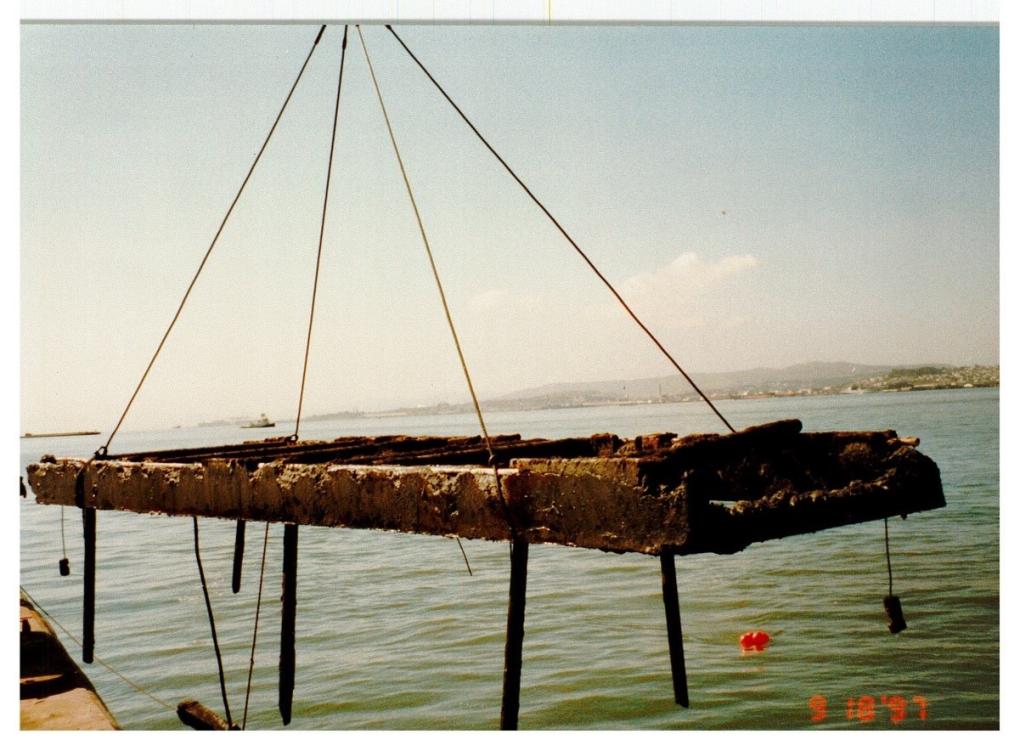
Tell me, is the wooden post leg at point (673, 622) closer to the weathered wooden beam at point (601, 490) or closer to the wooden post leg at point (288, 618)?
the weathered wooden beam at point (601, 490)

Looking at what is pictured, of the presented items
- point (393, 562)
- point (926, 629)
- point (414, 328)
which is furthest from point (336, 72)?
point (393, 562)

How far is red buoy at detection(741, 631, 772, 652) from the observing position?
45.3 feet

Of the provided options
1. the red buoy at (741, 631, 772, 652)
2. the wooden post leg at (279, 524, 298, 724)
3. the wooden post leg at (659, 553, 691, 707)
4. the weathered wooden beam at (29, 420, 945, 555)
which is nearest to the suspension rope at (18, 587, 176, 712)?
the wooden post leg at (279, 524, 298, 724)

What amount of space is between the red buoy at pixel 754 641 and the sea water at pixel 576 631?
179mm

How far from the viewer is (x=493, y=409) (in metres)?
14.8

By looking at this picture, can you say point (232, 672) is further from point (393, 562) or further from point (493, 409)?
point (393, 562)

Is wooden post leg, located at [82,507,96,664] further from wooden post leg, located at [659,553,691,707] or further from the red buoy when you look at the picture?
the red buoy

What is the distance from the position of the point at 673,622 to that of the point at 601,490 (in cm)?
541

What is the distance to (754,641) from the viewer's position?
1412 cm

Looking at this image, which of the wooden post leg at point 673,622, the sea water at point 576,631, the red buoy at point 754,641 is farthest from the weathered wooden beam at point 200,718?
the red buoy at point 754,641

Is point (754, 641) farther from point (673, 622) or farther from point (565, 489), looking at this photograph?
point (565, 489)

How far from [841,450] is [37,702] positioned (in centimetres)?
691

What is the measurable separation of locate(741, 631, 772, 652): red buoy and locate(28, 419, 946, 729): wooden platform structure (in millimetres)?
6696

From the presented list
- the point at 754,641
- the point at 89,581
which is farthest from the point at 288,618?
the point at 754,641
